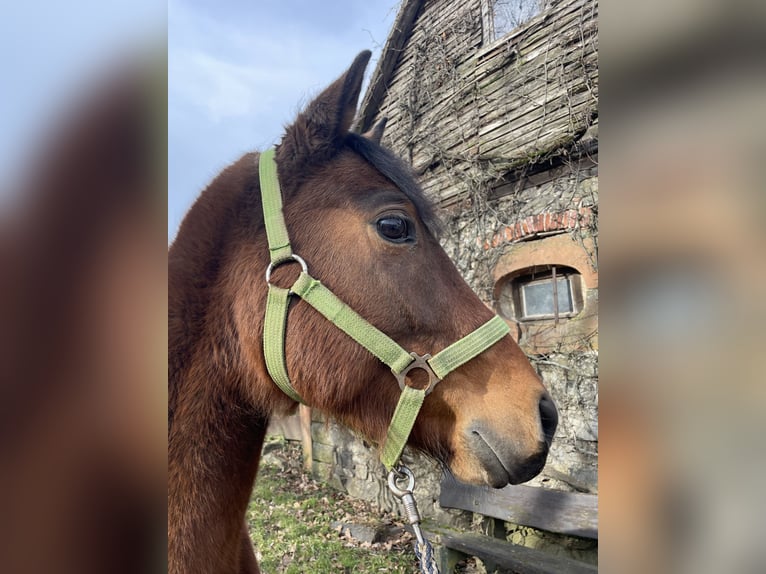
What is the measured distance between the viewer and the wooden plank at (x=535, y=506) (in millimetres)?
3197

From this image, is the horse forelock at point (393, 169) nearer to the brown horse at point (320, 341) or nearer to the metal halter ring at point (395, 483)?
the brown horse at point (320, 341)

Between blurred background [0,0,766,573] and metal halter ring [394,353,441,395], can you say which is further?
metal halter ring [394,353,441,395]

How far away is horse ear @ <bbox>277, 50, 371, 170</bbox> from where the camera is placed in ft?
4.79

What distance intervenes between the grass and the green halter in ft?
10.3

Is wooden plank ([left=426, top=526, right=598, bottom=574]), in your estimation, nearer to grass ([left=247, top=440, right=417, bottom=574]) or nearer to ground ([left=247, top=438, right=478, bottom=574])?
ground ([left=247, top=438, right=478, bottom=574])

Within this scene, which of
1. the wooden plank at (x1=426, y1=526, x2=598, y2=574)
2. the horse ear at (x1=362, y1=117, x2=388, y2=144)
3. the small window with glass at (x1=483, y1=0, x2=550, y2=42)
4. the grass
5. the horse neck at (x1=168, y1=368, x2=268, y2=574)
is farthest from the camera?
the small window with glass at (x1=483, y1=0, x2=550, y2=42)

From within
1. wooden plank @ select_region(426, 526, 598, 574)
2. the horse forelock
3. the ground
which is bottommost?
the ground

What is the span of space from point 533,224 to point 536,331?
3.15 feet

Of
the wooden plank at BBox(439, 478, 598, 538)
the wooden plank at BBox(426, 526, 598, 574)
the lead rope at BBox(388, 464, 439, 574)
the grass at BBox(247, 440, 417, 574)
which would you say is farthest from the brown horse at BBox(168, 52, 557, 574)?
the grass at BBox(247, 440, 417, 574)
